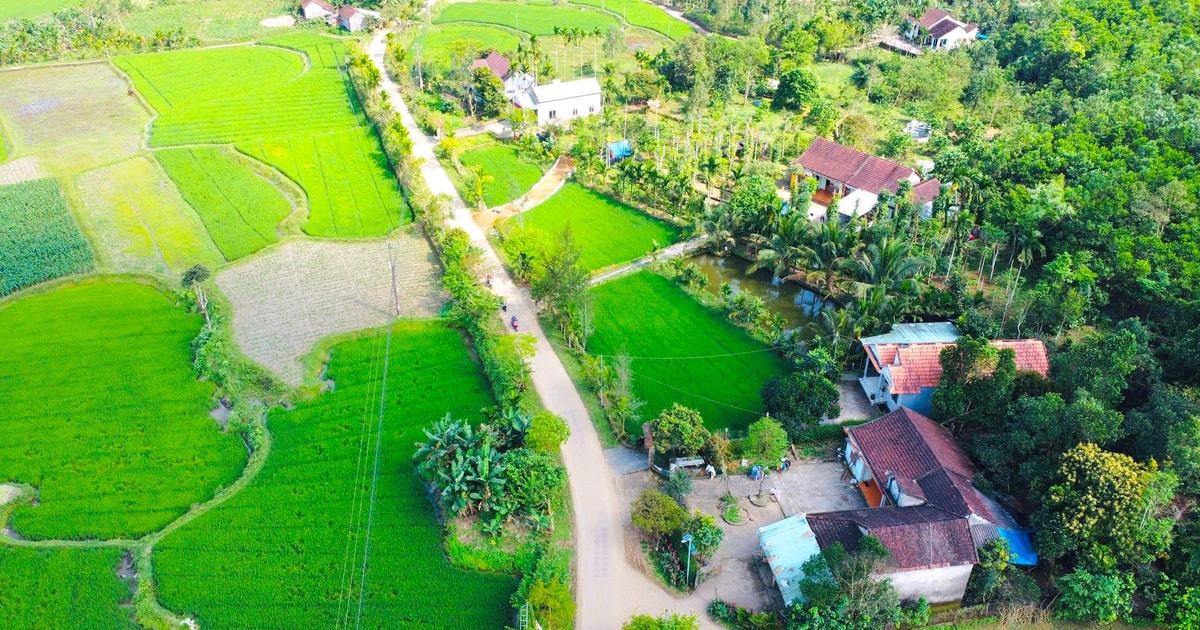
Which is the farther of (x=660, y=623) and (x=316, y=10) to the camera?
(x=316, y=10)

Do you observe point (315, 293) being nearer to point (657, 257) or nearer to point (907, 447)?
point (657, 257)

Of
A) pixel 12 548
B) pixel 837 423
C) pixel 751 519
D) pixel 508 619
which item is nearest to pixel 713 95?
pixel 837 423

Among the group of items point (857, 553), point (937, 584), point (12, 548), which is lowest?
point (12, 548)

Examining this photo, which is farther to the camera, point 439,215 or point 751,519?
point 439,215

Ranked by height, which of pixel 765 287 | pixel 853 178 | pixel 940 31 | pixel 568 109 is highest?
pixel 940 31

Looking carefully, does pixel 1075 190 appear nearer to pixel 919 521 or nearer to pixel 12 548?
pixel 919 521

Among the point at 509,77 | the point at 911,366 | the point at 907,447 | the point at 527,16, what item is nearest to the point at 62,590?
the point at 907,447
